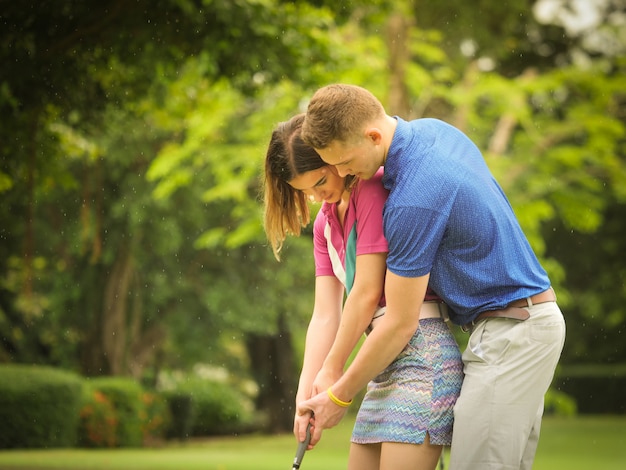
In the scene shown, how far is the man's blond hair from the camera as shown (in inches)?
104

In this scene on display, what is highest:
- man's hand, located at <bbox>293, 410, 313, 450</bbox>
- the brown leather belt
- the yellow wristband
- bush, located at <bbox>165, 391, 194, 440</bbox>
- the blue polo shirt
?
the blue polo shirt

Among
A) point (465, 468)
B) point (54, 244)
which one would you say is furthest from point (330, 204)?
point (54, 244)

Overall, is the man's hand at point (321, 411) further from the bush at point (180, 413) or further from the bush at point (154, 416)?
the bush at point (180, 413)

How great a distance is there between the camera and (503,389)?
276cm

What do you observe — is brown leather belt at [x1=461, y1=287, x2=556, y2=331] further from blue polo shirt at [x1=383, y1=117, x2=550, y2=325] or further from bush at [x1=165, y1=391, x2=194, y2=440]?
bush at [x1=165, y1=391, x2=194, y2=440]

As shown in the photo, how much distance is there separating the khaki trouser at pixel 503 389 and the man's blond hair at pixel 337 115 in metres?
0.73

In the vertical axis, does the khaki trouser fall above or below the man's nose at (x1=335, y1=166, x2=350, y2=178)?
below

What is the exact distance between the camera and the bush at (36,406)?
38.2 feet

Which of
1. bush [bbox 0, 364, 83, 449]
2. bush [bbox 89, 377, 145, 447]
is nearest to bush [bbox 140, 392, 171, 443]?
bush [bbox 89, 377, 145, 447]

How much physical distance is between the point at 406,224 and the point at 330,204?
0.47 metres

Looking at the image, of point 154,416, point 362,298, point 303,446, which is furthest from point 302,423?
point 154,416

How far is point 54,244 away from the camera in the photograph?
710 inches

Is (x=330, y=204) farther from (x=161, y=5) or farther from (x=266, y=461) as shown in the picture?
(x=266, y=461)

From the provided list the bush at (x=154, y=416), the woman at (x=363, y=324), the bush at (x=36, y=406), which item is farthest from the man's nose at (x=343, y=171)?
the bush at (x=154, y=416)
